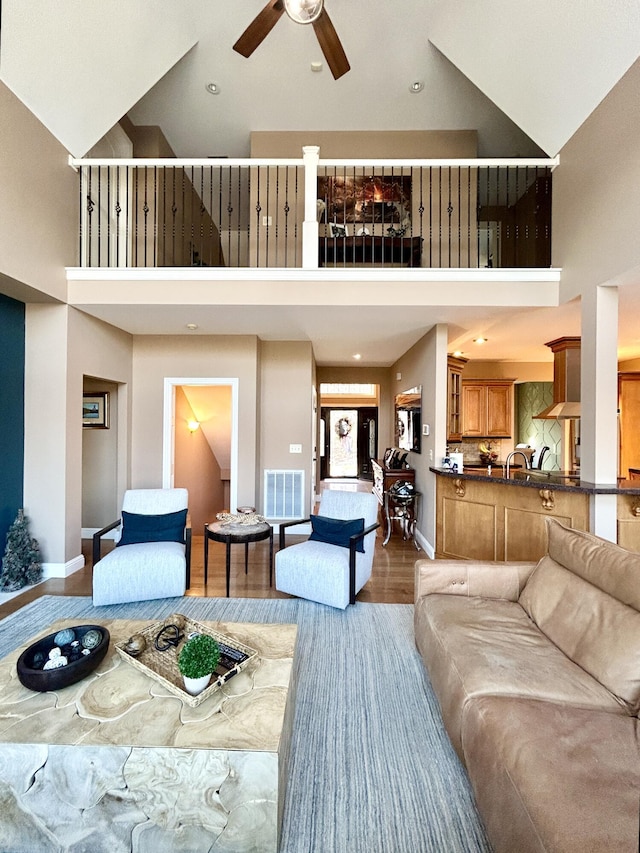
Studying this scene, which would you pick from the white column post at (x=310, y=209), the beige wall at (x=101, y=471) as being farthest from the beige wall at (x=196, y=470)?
the white column post at (x=310, y=209)

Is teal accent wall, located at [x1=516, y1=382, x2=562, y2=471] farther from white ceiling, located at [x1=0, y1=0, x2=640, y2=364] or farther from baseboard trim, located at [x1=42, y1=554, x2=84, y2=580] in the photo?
baseboard trim, located at [x1=42, y1=554, x2=84, y2=580]

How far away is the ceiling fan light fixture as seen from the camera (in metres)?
2.64

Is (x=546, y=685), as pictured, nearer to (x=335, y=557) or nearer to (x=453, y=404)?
(x=335, y=557)

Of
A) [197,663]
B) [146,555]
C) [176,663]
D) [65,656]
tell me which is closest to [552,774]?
[197,663]

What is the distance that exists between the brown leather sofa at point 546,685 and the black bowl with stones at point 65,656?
5.16 ft

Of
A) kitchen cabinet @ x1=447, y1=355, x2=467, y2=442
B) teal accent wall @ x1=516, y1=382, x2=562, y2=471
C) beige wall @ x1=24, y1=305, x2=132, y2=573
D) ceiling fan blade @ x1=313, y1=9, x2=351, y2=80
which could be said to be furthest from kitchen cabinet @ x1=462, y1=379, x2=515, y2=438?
beige wall @ x1=24, y1=305, x2=132, y2=573

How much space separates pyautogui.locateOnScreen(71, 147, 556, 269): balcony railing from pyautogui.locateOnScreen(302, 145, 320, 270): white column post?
0.52m

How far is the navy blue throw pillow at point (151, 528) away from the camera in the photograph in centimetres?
359

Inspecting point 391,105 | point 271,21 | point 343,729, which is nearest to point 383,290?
point 271,21

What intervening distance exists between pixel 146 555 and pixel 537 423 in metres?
7.11

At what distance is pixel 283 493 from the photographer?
582 centimetres

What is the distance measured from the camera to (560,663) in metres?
1.80

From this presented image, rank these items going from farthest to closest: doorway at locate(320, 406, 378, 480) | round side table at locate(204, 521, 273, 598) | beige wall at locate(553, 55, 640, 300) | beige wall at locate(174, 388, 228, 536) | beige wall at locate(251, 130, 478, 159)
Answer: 1. doorway at locate(320, 406, 378, 480)
2. beige wall at locate(174, 388, 228, 536)
3. beige wall at locate(251, 130, 478, 159)
4. round side table at locate(204, 521, 273, 598)
5. beige wall at locate(553, 55, 640, 300)

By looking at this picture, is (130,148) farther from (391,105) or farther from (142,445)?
(142,445)
